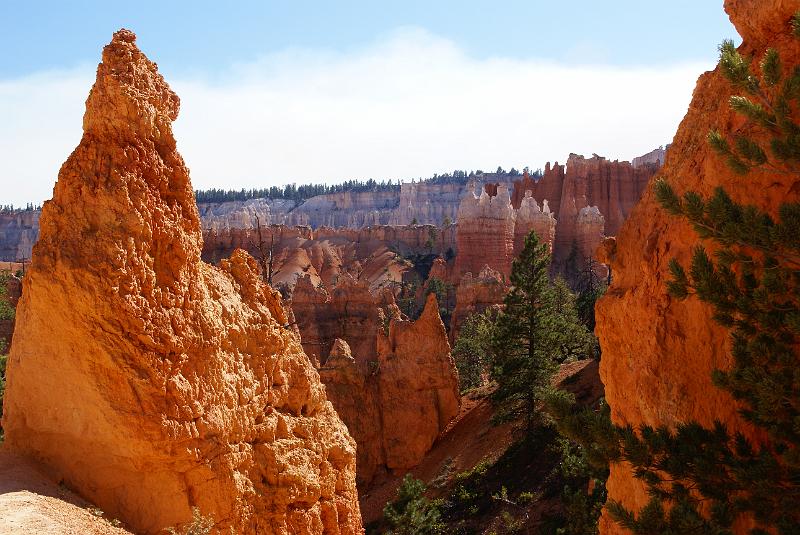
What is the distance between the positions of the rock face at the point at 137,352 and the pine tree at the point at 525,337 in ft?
45.1

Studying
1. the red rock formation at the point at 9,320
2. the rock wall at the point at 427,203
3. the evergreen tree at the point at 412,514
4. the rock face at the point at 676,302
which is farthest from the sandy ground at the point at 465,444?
the rock wall at the point at 427,203

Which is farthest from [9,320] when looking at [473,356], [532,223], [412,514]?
[532,223]

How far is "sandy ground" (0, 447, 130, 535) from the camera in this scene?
7.57 meters

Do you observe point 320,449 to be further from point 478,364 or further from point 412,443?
point 478,364

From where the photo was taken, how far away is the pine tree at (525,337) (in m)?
24.3

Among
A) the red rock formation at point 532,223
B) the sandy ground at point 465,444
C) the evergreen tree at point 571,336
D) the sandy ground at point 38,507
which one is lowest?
the sandy ground at point 465,444

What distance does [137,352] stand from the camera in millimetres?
9156

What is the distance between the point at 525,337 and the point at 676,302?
60.0ft

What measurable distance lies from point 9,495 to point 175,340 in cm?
248

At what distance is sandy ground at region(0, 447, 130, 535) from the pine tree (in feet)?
55.3

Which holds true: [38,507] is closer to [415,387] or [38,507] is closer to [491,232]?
[415,387]

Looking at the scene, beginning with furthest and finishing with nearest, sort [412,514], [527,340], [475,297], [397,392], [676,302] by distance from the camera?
1. [475,297]
2. [527,340]
3. [397,392]
4. [412,514]
5. [676,302]

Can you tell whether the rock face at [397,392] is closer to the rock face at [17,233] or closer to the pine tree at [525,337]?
the pine tree at [525,337]

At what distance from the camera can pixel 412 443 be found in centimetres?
2678
